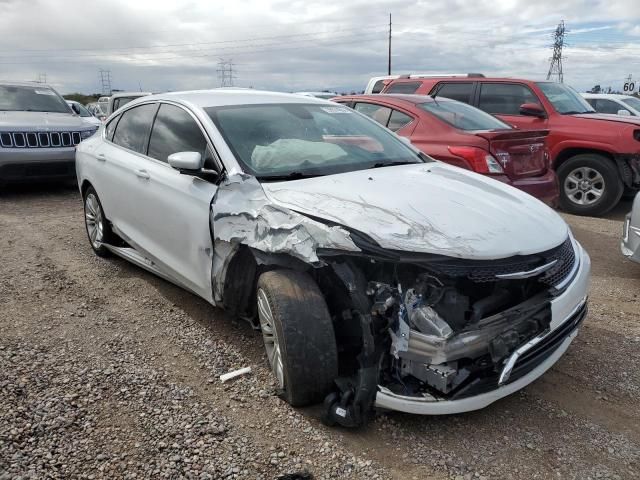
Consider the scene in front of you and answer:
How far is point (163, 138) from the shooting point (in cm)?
416

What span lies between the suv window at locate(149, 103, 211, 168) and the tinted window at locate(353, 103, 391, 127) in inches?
124

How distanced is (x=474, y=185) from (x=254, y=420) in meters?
1.95

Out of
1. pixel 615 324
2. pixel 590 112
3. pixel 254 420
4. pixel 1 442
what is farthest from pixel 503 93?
pixel 1 442

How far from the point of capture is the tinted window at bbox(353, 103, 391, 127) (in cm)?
680

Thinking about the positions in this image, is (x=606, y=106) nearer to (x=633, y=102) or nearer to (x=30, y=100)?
(x=633, y=102)

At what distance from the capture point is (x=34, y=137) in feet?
27.6

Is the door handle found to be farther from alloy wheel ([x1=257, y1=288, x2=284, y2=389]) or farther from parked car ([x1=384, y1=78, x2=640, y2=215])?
parked car ([x1=384, y1=78, x2=640, y2=215])

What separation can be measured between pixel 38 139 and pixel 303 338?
7.49 meters

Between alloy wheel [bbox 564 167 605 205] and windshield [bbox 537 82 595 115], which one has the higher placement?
windshield [bbox 537 82 595 115]

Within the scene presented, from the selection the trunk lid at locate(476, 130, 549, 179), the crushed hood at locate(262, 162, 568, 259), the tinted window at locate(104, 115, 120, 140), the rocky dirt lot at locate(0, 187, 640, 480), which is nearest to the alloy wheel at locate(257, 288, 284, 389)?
the rocky dirt lot at locate(0, 187, 640, 480)

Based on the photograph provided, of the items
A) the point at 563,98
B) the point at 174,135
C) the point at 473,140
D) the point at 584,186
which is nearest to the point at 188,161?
the point at 174,135

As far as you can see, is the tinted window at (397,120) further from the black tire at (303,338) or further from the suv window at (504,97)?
the black tire at (303,338)

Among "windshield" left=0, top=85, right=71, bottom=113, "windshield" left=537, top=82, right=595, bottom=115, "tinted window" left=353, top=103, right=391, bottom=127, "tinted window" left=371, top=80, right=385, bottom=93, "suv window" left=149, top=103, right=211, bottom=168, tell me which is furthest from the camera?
"tinted window" left=371, top=80, right=385, bottom=93

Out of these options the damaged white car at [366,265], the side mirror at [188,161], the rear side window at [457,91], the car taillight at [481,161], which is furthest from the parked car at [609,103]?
the side mirror at [188,161]
